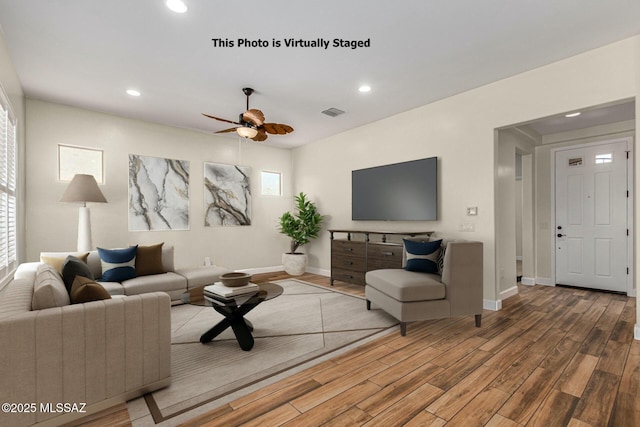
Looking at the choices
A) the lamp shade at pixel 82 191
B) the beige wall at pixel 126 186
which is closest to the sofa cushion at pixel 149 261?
the lamp shade at pixel 82 191

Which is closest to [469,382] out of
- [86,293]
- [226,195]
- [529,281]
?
[86,293]

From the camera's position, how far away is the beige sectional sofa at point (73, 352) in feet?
4.89

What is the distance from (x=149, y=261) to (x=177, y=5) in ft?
9.80

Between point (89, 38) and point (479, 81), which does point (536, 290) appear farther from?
point (89, 38)

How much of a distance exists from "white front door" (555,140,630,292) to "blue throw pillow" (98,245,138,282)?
256 inches

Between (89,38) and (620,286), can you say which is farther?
(620,286)

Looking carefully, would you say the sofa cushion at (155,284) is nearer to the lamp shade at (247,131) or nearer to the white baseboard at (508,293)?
the lamp shade at (247,131)

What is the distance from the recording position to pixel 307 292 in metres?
4.61

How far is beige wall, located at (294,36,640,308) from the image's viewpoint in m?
2.88

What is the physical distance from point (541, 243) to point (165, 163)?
667 cm

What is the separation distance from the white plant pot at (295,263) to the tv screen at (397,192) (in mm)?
1397

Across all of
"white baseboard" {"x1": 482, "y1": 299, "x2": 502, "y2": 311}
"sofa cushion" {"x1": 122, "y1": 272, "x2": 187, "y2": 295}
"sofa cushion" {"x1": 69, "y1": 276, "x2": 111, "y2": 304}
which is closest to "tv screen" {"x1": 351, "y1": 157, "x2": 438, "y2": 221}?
"white baseboard" {"x1": 482, "y1": 299, "x2": 502, "y2": 311}

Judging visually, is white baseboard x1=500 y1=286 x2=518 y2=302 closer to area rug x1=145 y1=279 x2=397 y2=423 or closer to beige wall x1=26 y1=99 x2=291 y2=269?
area rug x1=145 y1=279 x2=397 y2=423

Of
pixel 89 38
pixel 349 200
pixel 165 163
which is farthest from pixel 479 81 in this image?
pixel 165 163
